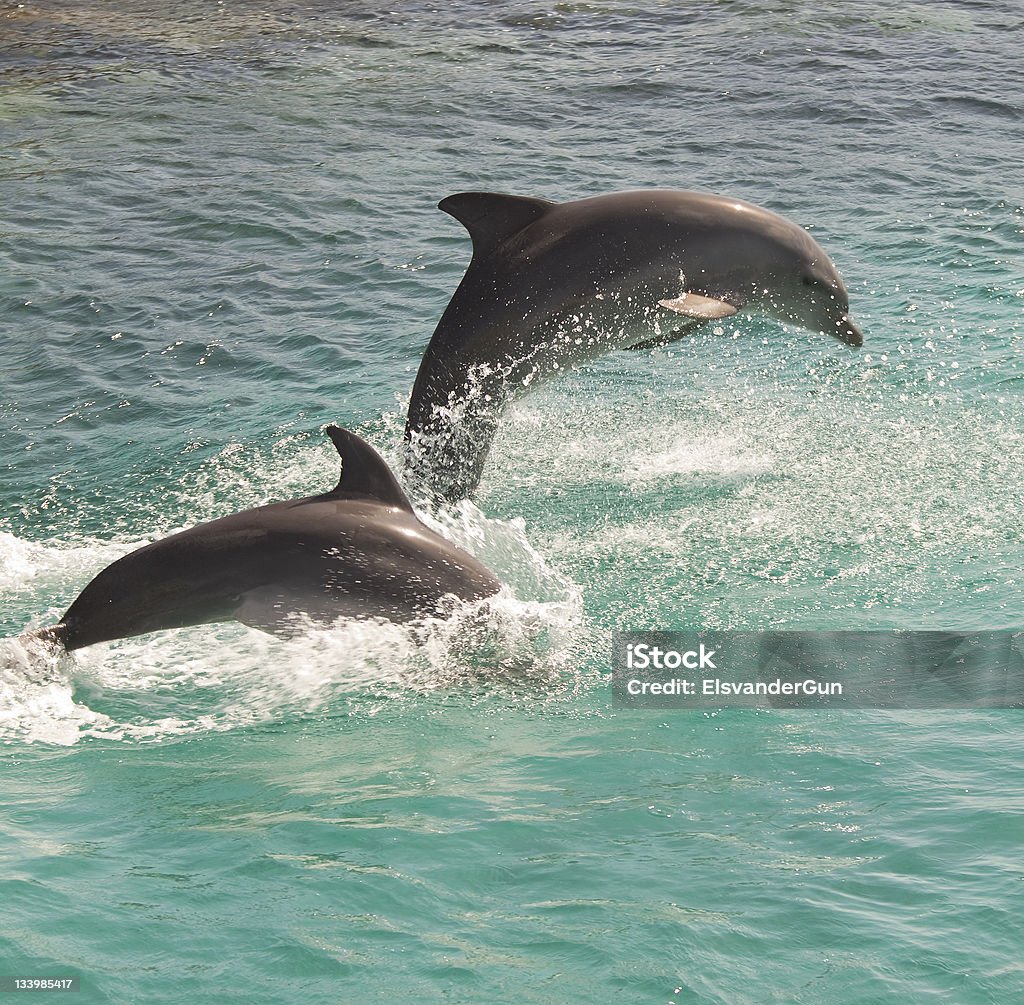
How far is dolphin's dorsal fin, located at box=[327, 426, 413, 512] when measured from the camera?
7.50 meters

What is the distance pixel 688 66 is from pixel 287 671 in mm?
17842

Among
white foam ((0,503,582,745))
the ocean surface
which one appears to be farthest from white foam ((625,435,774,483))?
white foam ((0,503,582,745))

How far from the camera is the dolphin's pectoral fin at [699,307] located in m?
8.91

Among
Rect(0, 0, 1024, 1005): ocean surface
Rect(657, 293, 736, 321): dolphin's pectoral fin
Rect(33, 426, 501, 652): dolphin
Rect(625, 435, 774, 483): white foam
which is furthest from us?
Rect(625, 435, 774, 483): white foam

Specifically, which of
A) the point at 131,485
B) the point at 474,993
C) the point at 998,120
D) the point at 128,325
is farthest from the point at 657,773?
the point at 998,120

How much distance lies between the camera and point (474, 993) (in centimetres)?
527

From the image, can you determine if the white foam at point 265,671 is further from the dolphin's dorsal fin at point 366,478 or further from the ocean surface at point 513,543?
the dolphin's dorsal fin at point 366,478

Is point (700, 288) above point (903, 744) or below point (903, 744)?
above

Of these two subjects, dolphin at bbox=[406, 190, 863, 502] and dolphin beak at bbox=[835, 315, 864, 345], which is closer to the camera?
dolphin at bbox=[406, 190, 863, 502]

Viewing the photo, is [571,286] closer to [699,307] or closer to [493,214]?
[493,214]

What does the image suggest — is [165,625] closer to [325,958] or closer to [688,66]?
[325,958]

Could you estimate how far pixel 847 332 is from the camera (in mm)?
10250

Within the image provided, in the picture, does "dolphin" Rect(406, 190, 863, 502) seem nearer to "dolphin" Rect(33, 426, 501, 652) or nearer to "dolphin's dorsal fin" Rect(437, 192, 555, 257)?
"dolphin's dorsal fin" Rect(437, 192, 555, 257)

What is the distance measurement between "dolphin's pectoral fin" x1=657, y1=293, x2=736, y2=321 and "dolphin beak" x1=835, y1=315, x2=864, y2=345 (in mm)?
1362
